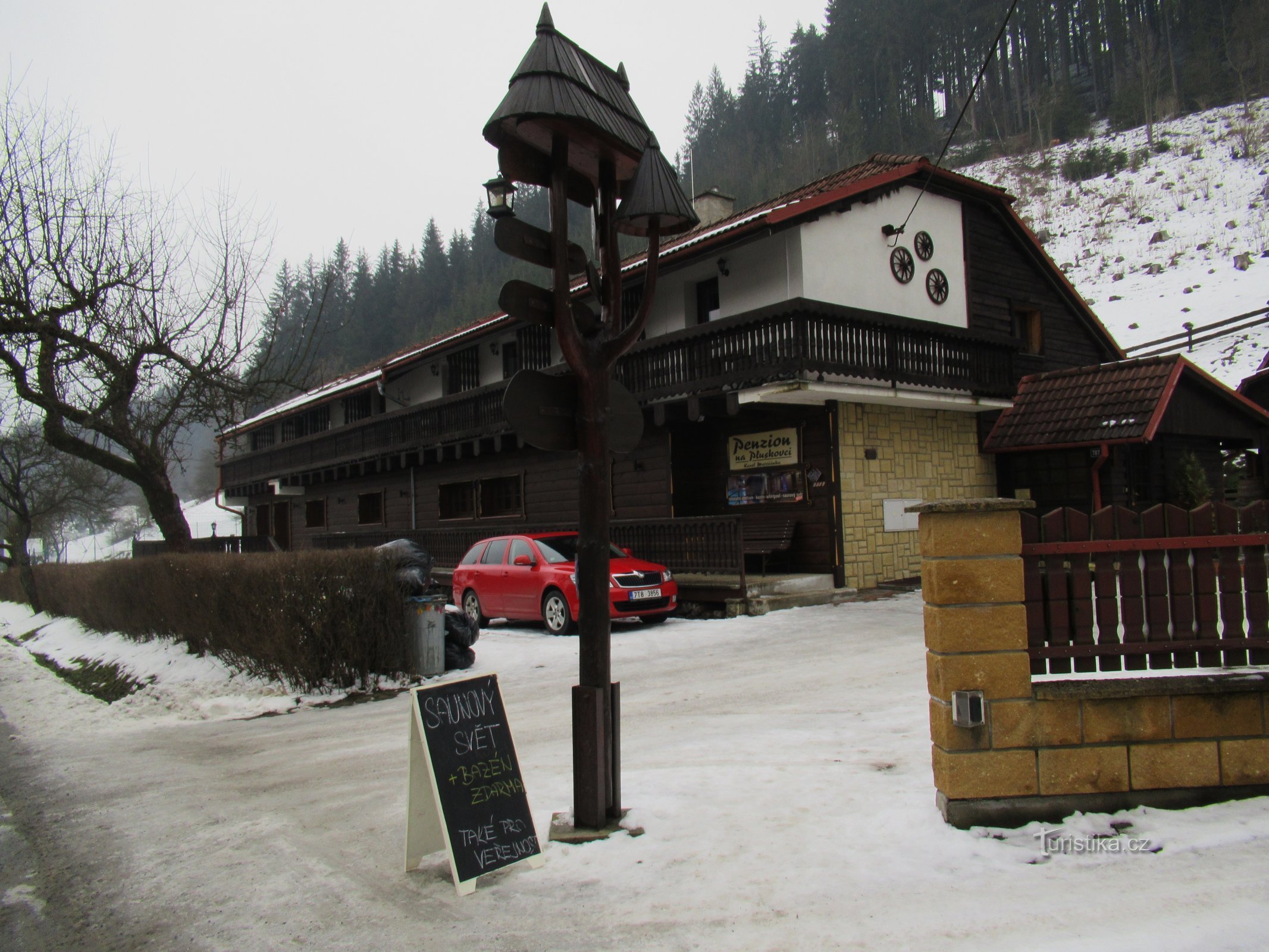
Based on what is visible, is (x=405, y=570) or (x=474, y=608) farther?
(x=474, y=608)

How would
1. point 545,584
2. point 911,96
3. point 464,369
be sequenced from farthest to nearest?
point 911,96 → point 464,369 → point 545,584

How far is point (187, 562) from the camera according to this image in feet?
37.8

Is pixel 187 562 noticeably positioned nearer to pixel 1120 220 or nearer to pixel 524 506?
pixel 524 506

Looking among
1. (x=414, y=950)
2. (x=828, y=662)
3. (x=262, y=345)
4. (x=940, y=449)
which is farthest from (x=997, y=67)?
(x=414, y=950)

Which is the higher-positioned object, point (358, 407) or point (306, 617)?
point (358, 407)

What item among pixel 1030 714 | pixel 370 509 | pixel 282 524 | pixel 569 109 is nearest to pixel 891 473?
pixel 1030 714

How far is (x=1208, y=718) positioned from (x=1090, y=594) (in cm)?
76

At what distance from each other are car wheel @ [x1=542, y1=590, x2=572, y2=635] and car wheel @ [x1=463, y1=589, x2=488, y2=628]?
1.85 m

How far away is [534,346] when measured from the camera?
20031mm

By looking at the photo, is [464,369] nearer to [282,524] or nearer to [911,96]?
[282,524]

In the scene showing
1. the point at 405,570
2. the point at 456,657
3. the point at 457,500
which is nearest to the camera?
the point at 405,570

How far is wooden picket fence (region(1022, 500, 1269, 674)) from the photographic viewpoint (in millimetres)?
4059

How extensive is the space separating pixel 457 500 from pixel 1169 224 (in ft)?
151

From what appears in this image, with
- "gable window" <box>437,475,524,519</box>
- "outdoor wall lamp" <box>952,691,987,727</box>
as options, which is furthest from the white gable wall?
"outdoor wall lamp" <box>952,691,987,727</box>
